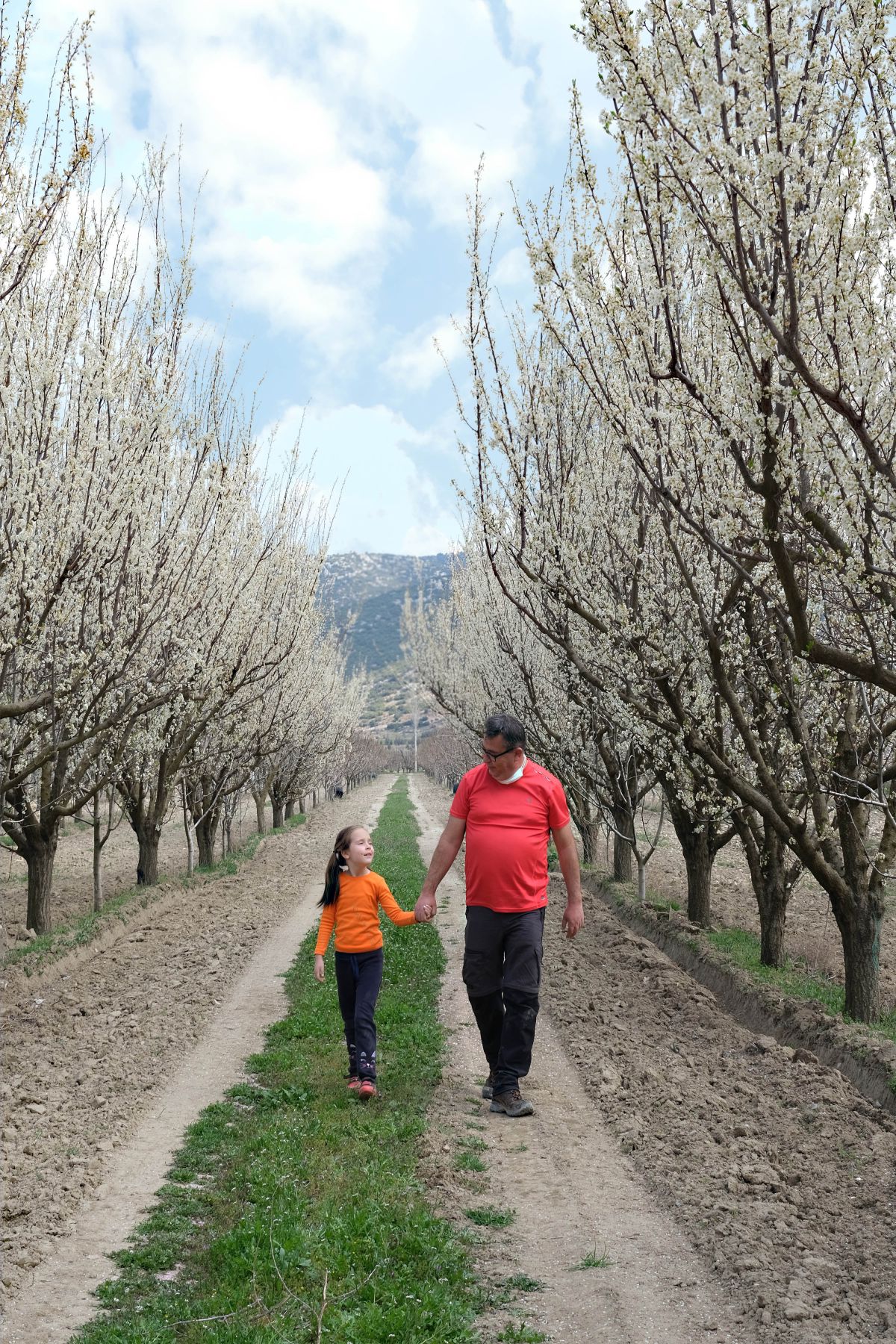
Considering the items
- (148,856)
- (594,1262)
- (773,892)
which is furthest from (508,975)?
(148,856)

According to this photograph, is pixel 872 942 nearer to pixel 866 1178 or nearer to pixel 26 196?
pixel 866 1178

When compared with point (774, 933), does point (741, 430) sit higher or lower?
higher

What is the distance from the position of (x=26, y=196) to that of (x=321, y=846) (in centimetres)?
2267

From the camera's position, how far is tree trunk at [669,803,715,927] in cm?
1313

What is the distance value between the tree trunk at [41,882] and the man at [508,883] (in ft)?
30.6

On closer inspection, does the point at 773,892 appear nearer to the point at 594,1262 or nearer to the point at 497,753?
the point at 497,753

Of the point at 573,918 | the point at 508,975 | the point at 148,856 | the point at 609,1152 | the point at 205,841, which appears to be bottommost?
the point at 205,841

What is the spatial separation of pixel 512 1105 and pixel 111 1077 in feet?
9.83

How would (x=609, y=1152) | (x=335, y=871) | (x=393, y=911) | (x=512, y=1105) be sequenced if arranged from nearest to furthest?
1. (x=609, y=1152)
2. (x=512, y=1105)
3. (x=393, y=911)
4. (x=335, y=871)

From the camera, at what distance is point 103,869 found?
24375mm

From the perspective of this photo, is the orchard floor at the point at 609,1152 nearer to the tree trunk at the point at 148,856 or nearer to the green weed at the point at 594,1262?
the green weed at the point at 594,1262

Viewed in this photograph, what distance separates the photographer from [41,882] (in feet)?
46.1

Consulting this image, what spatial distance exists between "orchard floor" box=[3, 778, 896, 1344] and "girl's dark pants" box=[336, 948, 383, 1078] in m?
0.62

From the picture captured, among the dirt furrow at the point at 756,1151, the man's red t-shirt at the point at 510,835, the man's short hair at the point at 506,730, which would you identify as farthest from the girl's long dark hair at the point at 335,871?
the dirt furrow at the point at 756,1151
